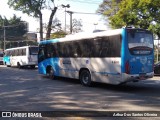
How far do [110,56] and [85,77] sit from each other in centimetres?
244

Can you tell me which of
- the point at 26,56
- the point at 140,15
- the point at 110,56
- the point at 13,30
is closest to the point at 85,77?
the point at 110,56

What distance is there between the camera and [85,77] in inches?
585

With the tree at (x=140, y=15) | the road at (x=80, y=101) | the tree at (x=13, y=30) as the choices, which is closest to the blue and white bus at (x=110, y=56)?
the road at (x=80, y=101)

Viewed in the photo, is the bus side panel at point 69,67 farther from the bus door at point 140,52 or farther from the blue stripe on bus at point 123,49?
the bus door at point 140,52

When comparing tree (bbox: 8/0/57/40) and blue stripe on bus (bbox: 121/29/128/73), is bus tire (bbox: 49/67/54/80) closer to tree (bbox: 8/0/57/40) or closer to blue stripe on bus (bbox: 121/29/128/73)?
blue stripe on bus (bbox: 121/29/128/73)

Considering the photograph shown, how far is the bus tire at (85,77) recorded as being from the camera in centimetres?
1445

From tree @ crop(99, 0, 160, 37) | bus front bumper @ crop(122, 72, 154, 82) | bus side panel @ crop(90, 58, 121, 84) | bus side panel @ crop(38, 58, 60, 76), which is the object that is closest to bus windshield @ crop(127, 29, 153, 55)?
bus side panel @ crop(90, 58, 121, 84)

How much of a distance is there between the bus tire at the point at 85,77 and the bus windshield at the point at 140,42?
3.02 meters

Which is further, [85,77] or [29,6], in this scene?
[29,6]

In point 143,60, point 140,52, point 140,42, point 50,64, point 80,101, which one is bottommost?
point 80,101

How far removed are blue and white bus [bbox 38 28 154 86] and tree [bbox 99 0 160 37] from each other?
13279 mm

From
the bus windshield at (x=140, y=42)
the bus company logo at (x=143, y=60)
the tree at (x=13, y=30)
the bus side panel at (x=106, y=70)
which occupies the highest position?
the tree at (x=13, y=30)

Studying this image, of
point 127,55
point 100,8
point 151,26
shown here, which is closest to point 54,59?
point 127,55

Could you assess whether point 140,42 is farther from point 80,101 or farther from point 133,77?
point 80,101
